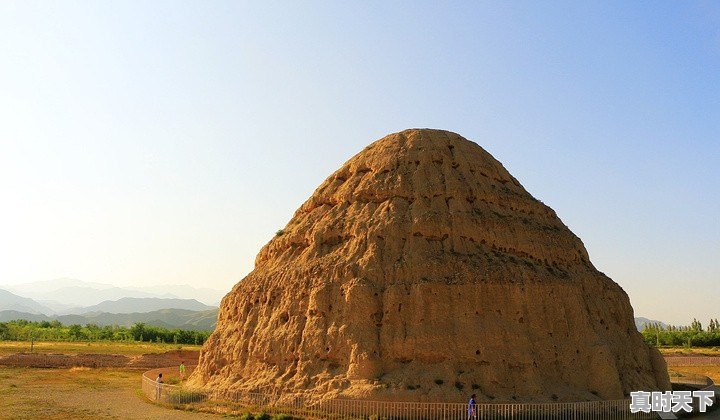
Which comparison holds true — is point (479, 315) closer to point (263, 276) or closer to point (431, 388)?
point (431, 388)

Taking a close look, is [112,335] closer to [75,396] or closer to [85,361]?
[85,361]

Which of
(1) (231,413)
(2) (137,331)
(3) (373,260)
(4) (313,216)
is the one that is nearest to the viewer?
(1) (231,413)

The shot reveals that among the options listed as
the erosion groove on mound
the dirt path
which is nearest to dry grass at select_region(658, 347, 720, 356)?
the erosion groove on mound

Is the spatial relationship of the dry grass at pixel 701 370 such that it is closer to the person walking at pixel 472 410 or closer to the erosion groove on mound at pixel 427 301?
the erosion groove on mound at pixel 427 301

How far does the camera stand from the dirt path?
26.1m

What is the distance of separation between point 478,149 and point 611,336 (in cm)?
1168

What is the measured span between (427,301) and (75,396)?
19958 millimetres

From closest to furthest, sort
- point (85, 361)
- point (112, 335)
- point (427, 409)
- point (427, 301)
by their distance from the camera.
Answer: point (427, 409) → point (427, 301) → point (85, 361) → point (112, 335)

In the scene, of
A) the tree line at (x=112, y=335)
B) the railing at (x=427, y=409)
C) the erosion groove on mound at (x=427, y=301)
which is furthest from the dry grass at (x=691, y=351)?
the tree line at (x=112, y=335)

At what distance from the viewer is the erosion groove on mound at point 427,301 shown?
24.6m

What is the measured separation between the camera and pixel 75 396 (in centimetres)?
3231

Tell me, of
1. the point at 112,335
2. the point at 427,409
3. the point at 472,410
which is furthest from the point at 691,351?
the point at 112,335

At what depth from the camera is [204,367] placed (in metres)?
30.1

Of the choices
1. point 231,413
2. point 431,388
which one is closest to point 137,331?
point 231,413
